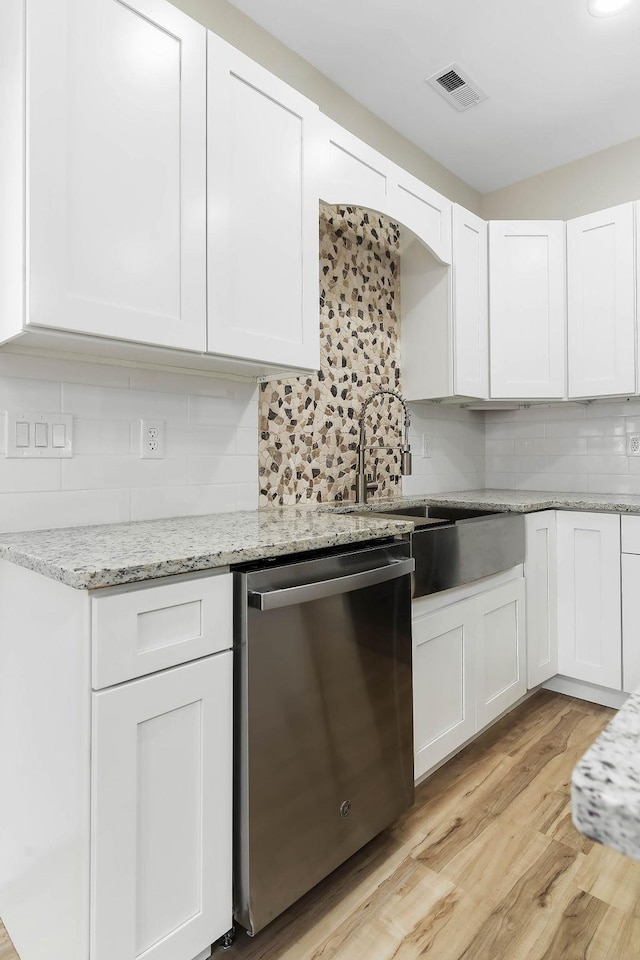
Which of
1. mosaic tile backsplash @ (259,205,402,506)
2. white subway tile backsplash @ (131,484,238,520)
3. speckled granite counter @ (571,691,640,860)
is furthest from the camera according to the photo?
mosaic tile backsplash @ (259,205,402,506)

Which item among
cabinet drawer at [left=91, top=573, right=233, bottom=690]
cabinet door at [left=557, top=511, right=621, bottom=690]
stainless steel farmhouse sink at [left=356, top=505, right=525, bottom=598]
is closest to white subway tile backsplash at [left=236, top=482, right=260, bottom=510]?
stainless steel farmhouse sink at [left=356, top=505, right=525, bottom=598]

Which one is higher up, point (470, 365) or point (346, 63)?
point (346, 63)

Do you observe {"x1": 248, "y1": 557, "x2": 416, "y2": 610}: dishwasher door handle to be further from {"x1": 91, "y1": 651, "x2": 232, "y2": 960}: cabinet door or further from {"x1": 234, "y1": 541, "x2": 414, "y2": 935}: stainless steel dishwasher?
{"x1": 91, "y1": 651, "x2": 232, "y2": 960}: cabinet door

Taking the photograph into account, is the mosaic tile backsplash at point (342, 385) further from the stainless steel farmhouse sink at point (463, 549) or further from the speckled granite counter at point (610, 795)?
the speckled granite counter at point (610, 795)

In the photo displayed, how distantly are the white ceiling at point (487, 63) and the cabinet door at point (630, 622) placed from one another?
2012 mm

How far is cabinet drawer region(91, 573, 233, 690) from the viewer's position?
96 cm

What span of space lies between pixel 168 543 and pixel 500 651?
1.48 m

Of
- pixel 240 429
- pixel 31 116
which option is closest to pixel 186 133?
pixel 31 116

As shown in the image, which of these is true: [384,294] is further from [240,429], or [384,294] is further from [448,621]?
[448,621]

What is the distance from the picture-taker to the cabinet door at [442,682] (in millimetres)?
1739

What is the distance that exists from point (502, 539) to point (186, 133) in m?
1.70

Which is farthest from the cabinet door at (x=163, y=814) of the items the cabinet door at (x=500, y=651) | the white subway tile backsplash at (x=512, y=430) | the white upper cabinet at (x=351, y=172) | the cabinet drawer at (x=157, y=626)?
the white subway tile backsplash at (x=512, y=430)

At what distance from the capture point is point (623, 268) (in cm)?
258

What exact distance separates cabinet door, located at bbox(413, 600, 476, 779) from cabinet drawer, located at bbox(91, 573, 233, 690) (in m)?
0.78
